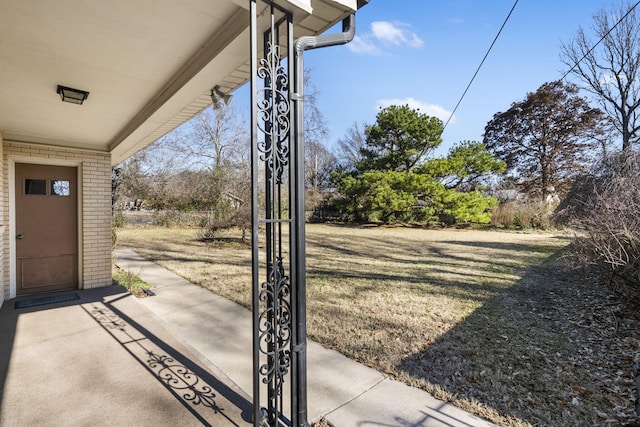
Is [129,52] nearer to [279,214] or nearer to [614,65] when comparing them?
[279,214]

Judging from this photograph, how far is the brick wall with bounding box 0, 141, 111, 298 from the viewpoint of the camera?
15.1 ft

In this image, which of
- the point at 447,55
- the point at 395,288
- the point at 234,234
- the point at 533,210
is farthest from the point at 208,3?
the point at 533,210

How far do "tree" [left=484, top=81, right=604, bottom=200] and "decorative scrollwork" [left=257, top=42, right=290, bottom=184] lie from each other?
23172mm

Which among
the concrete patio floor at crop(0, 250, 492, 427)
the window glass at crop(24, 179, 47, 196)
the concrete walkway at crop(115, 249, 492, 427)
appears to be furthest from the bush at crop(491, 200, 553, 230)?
the window glass at crop(24, 179, 47, 196)

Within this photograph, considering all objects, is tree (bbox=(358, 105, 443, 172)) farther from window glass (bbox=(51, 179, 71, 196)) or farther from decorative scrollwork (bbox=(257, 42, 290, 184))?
decorative scrollwork (bbox=(257, 42, 290, 184))

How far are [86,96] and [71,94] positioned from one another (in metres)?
0.11

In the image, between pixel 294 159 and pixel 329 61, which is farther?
pixel 329 61

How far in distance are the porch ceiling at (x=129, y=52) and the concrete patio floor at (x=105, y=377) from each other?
7.39ft

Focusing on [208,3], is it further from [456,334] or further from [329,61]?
[329,61]

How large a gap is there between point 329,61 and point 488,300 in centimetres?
1726

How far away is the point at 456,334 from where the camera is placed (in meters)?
3.28

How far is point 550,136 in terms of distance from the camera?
21.2 meters

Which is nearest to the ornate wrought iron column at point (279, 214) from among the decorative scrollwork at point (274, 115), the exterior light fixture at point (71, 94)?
the decorative scrollwork at point (274, 115)

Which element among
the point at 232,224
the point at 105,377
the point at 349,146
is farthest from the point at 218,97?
the point at 349,146
